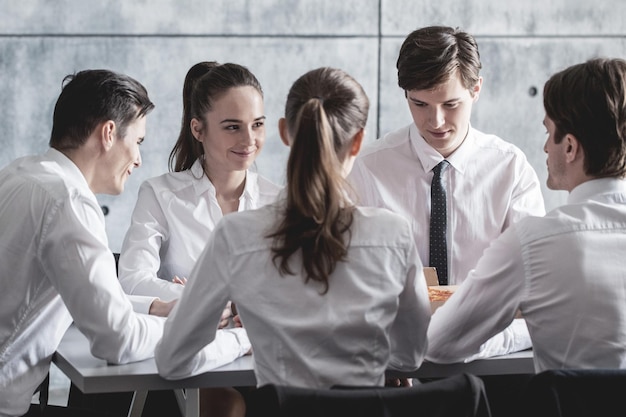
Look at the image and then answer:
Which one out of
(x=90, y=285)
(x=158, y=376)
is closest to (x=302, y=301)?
(x=158, y=376)

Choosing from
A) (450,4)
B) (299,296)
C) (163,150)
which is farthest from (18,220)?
(450,4)

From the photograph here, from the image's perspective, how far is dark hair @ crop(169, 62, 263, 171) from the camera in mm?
2965

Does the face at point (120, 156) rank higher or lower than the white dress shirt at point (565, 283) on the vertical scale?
higher

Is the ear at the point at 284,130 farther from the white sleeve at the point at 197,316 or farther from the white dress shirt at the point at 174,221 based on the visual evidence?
the white dress shirt at the point at 174,221

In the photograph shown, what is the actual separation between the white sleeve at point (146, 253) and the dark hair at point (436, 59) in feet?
2.89

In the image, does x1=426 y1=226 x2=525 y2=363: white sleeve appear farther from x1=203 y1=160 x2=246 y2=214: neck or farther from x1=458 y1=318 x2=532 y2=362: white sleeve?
x1=203 y1=160 x2=246 y2=214: neck

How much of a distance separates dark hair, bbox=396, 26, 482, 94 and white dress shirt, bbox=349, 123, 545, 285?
242 millimetres

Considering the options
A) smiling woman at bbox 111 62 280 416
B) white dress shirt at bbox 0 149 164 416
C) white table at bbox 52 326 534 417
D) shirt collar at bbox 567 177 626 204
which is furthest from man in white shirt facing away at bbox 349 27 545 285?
white dress shirt at bbox 0 149 164 416

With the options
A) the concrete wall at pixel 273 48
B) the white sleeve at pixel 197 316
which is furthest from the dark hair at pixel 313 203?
the concrete wall at pixel 273 48

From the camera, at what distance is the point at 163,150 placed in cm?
461

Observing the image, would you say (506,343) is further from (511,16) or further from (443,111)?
(511,16)

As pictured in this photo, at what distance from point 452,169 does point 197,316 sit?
144 cm

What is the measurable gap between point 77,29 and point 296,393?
132 inches

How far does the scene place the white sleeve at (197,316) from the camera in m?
1.84
